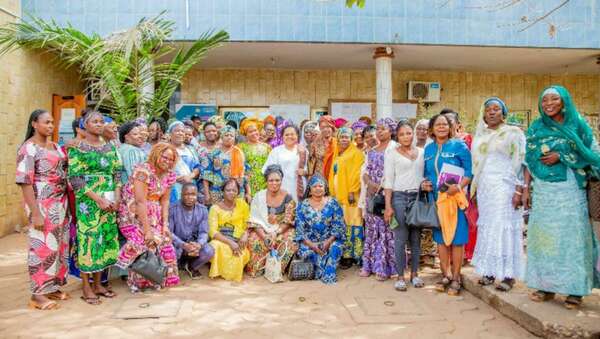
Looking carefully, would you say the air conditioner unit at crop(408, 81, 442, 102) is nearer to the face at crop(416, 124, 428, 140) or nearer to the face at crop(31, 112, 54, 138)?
the face at crop(416, 124, 428, 140)

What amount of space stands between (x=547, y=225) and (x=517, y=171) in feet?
1.86

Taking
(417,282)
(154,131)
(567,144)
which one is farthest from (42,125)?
(567,144)

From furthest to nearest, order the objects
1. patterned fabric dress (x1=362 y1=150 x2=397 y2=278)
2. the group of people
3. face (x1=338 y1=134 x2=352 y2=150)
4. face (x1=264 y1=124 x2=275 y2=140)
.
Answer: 1. face (x1=264 y1=124 x2=275 y2=140)
2. face (x1=338 y1=134 x2=352 y2=150)
3. patterned fabric dress (x1=362 y1=150 x2=397 y2=278)
4. the group of people

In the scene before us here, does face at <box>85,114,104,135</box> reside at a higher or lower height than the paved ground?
higher

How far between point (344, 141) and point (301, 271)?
1.58 metres

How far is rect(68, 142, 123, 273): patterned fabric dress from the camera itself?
4363 mm

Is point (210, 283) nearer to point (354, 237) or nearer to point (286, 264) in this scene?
point (286, 264)

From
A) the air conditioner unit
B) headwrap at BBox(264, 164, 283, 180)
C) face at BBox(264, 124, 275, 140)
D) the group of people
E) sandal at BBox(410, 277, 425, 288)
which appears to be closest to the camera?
the group of people

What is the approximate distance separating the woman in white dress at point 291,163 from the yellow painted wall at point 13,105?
15.3 ft

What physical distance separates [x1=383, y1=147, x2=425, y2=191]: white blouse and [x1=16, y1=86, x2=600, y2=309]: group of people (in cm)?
1

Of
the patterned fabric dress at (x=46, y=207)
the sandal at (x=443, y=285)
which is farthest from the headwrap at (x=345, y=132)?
the patterned fabric dress at (x=46, y=207)

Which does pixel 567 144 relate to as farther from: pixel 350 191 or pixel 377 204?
pixel 350 191

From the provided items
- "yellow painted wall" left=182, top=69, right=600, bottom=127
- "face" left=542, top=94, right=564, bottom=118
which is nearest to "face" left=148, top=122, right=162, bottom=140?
"face" left=542, top=94, right=564, bottom=118

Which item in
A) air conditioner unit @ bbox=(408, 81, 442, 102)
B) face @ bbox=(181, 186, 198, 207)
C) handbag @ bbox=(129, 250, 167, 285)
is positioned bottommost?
handbag @ bbox=(129, 250, 167, 285)
